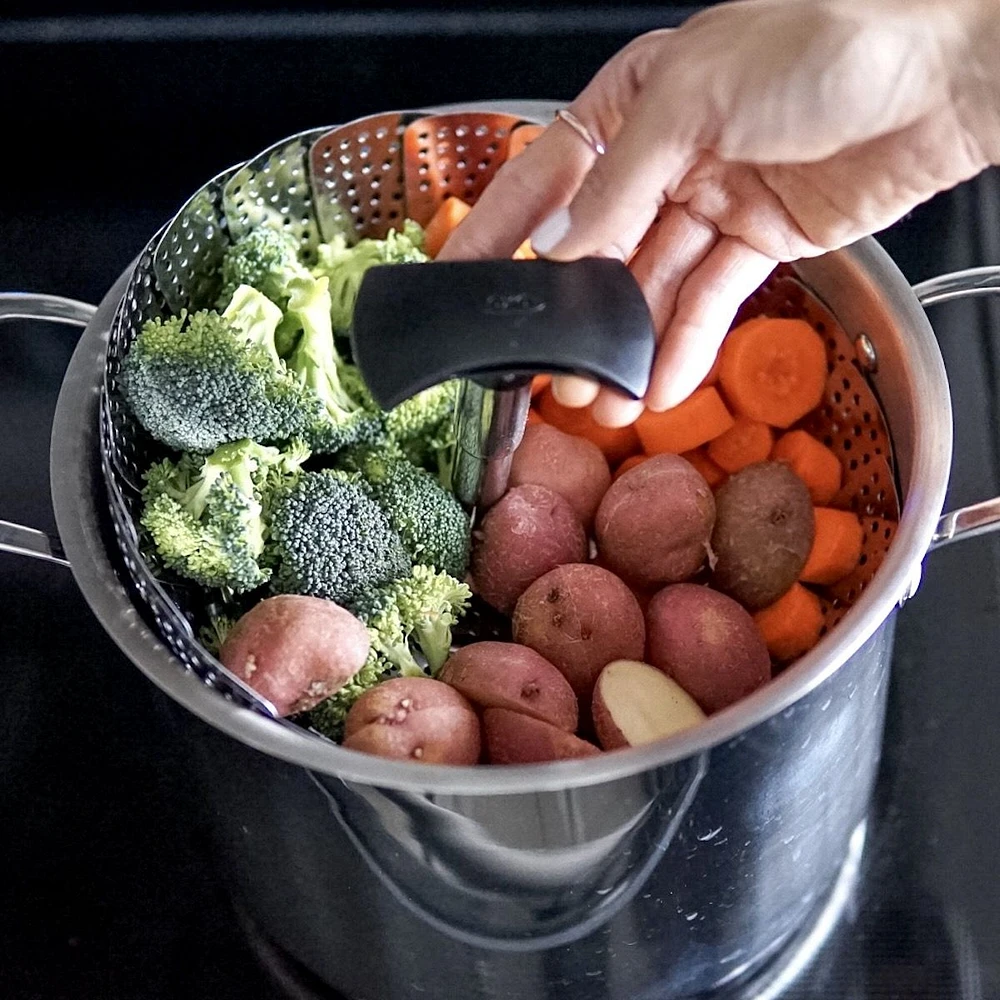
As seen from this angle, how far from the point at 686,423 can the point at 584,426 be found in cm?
8

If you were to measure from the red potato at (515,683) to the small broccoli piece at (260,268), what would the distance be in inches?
11.7

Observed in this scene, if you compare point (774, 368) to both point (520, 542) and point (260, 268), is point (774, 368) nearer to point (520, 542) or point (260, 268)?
point (520, 542)

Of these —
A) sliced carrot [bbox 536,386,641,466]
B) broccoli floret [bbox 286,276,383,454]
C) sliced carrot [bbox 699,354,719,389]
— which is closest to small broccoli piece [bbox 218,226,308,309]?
broccoli floret [bbox 286,276,383,454]

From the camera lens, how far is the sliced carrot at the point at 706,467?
95 cm

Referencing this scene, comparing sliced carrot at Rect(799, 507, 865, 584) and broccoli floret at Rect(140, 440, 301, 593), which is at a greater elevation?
broccoli floret at Rect(140, 440, 301, 593)

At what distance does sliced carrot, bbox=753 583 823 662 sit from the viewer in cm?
84

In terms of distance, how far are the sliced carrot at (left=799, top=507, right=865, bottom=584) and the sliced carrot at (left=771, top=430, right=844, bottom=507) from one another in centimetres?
3

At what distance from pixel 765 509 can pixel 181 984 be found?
525mm

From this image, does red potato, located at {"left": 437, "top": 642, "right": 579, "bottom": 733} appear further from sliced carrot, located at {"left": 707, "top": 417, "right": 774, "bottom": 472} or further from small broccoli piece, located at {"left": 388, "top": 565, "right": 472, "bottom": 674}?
sliced carrot, located at {"left": 707, "top": 417, "right": 774, "bottom": 472}

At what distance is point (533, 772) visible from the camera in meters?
0.56

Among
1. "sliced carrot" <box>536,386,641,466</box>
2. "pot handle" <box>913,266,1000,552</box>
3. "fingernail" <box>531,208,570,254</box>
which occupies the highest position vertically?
"fingernail" <box>531,208,570,254</box>

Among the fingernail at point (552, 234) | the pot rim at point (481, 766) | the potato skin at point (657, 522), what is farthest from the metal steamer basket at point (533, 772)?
the fingernail at point (552, 234)

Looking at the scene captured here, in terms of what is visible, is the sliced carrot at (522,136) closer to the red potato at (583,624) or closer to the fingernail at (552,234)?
the fingernail at (552,234)

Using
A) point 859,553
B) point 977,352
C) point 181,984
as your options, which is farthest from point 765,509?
point 181,984
